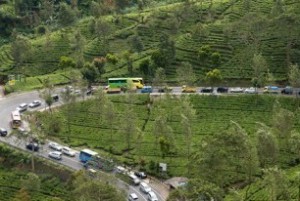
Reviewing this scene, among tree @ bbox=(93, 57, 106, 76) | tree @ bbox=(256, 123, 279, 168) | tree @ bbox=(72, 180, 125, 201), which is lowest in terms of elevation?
tree @ bbox=(72, 180, 125, 201)

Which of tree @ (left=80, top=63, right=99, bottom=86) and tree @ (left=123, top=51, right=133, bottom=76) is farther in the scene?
tree @ (left=123, top=51, right=133, bottom=76)

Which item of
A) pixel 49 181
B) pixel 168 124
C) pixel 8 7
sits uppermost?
pixel 8 7

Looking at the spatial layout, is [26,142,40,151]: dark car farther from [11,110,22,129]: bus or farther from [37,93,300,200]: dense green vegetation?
[11,110,22,129]: bus

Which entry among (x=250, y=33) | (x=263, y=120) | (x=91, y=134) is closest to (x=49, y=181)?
(x=91, y=134)

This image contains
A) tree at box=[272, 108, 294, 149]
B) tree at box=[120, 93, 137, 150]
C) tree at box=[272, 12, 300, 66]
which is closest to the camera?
tree at box=[272, 108, 294, 149]

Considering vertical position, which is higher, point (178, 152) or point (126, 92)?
point (126, 92)

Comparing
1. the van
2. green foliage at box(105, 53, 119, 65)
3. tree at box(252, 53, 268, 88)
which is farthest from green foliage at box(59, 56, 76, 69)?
the van

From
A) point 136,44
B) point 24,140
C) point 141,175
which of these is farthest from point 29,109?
point 141,175

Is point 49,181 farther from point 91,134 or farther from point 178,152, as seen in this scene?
point 178,152

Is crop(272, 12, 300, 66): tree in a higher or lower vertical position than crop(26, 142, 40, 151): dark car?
higher
